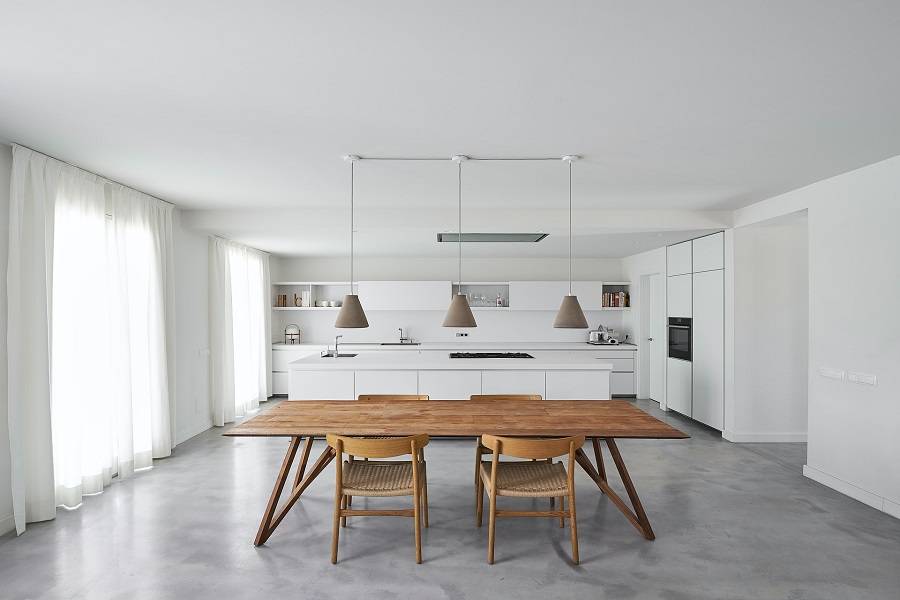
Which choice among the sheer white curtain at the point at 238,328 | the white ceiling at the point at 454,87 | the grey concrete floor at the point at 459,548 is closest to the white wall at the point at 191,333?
the sheer white curtain at the point at 238,328

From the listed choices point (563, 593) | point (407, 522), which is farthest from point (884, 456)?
point (407, 522)

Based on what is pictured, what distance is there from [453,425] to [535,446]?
64 cm

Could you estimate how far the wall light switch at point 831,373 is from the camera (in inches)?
160

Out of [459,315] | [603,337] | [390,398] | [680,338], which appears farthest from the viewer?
[603,337]

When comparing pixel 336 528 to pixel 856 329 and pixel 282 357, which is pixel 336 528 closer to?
pixel 856 329

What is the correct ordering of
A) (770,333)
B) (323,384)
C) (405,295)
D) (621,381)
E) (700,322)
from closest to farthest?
1. (770,333)
2. (323,384)
3. (700,322)
4. (621,381)
5. (405,295)

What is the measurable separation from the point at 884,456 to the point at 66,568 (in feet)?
17.1

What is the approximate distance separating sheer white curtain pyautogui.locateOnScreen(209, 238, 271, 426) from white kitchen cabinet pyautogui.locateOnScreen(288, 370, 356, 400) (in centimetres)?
123

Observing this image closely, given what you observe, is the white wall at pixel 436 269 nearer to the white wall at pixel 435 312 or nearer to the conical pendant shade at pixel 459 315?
the white wall at pixel 435 312

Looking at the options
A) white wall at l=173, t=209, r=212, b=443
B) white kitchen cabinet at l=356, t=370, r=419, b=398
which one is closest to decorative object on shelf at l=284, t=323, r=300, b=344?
white wall at l=173, t=209, r=212, b=443

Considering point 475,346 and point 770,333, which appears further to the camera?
point 475,346

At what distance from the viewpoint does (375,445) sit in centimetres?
289

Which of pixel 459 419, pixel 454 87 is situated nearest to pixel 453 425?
pixel 459 419

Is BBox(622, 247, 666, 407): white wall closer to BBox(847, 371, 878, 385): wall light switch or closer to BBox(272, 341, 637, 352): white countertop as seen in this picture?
BBox(272, 341, 637, 352): white countertop
